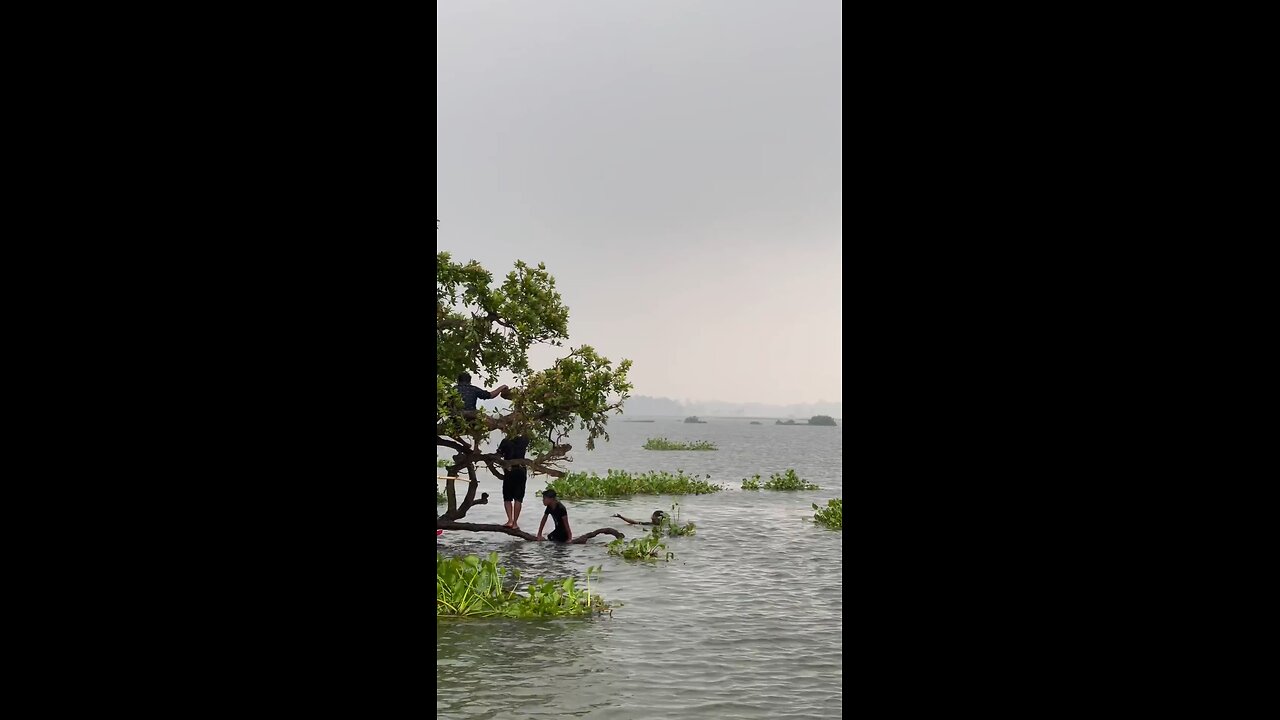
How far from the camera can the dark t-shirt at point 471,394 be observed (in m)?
9.10

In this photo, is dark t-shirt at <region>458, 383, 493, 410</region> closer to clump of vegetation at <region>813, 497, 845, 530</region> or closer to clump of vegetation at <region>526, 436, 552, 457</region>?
clump of vegetation at <region>526, 436, 552, 457</region>

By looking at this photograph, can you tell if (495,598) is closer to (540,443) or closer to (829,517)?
(540,443)

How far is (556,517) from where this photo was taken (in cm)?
987

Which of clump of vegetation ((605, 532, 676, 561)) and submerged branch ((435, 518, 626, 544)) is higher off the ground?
submerged branch ((435, 518, 626, 544))

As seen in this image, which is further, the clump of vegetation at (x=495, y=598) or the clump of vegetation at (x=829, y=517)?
the clump of vegetation at (x=829, y=517)

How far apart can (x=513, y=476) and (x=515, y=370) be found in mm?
1252

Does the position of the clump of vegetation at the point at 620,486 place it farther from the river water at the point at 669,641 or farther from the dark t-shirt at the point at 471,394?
the dark t-shirt at the point at 471,394

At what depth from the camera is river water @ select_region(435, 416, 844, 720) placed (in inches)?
197

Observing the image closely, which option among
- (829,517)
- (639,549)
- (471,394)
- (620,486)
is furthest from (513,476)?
(620,486)

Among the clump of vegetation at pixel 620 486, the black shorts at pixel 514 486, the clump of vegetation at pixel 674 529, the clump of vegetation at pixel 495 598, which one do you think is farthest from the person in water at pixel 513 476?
the clump of vegetation at pixel 620 486

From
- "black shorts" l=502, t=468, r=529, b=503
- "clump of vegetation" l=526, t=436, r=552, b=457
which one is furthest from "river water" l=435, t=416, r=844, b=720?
"clump of vegetation" l=526, t=436, r=552, b=457

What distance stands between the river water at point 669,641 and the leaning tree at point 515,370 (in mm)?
1046

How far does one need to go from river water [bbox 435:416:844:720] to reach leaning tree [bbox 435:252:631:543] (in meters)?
1.05
